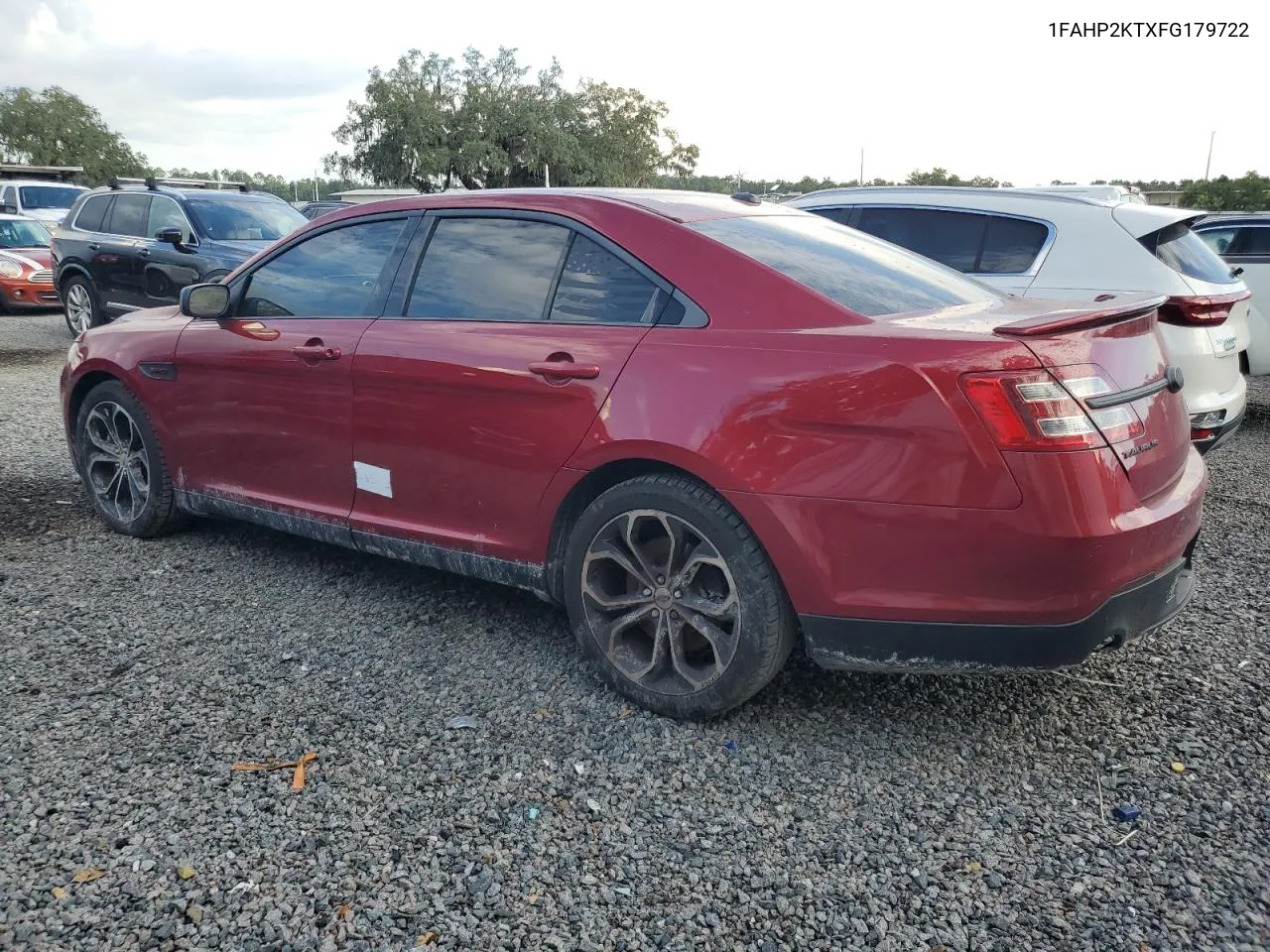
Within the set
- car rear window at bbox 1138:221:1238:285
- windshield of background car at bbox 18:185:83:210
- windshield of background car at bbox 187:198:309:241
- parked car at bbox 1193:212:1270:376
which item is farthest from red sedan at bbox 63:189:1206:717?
windshield of background car at bbox 18:185:83:210

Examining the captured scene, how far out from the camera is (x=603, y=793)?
112 inches

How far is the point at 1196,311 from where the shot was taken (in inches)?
208

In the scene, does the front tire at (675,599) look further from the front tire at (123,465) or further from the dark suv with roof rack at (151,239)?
the dark suv with roof rack at (151,239)

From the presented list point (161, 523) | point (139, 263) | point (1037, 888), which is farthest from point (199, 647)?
point (139, 263)

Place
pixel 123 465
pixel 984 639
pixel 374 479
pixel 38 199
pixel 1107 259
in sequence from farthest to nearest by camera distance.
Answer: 1. pixel 38 199
2. pixel 1107 259
3. pixel 123 465
4. pixel 374 479
5. pixel 984 639

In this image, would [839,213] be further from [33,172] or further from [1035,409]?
[33,172]

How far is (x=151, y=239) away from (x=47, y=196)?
1033 cm

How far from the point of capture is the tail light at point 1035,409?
2.58 meters

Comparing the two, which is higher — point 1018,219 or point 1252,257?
point 1018,219

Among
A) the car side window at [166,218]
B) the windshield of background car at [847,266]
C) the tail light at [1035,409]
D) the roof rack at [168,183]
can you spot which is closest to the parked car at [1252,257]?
the windshield of background car at [847,266]

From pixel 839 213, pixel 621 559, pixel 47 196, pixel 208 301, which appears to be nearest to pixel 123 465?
pixel 208 301

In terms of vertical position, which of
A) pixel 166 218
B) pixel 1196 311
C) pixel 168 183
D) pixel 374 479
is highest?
pixel 168 183

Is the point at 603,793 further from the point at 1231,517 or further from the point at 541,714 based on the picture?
the point at 1231,517

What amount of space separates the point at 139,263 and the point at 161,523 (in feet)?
24.7
